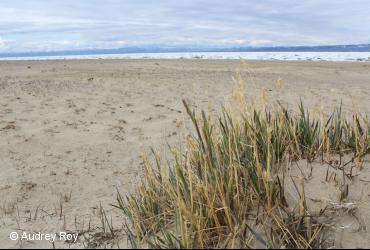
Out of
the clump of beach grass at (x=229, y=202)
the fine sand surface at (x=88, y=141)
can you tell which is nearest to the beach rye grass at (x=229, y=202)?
the clump of beach grass at (x=229, y=202)

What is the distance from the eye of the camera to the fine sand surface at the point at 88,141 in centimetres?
272

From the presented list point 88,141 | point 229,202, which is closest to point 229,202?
point 229,202

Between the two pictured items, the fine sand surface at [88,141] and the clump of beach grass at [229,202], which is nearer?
the clump of beach grass at [229,202]

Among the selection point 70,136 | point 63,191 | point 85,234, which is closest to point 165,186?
point 85,234

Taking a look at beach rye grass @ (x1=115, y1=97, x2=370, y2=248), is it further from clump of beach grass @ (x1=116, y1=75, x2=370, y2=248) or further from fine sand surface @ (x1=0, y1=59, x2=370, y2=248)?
fine sand surface @ (x1=0, y1=59, x2=370, y2=248)

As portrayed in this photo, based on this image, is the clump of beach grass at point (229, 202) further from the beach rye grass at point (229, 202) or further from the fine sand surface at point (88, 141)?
the fine sand surface at point (88, 141)

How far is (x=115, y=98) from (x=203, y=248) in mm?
5973

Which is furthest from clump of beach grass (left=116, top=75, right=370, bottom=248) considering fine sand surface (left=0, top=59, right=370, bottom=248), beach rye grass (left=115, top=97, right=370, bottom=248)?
fine sand surface (left=0, top=59, right=370, bottom=248)

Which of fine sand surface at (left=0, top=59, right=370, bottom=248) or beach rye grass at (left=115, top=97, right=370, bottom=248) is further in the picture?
fine sand surface at (left=0, top=59, right=370, bottom=248)

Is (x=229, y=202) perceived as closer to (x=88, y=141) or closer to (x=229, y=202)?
(x=229, y=202)

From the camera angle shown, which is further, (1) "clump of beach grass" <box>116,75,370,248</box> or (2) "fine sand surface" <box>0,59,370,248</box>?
(2) "fine sand surface" <box>0,59,370,248</box>

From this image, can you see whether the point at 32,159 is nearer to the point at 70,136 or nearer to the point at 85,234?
the point at 70,136

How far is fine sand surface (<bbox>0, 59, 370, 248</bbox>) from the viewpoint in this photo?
2.72 meters

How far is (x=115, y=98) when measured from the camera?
25.1 ft
